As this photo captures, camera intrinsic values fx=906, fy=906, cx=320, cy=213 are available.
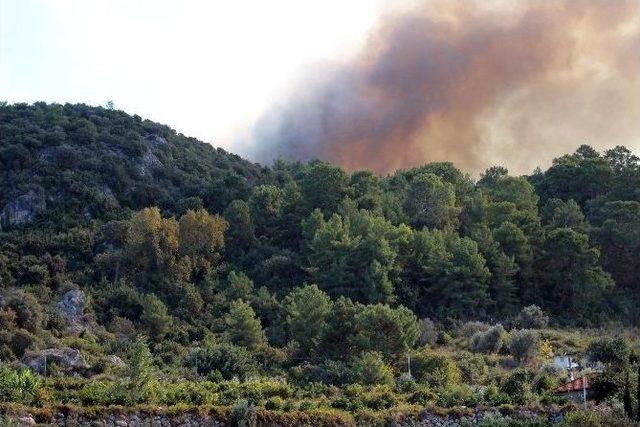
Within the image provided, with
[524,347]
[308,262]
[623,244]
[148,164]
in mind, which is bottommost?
[524,347]

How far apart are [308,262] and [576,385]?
90.1 feet

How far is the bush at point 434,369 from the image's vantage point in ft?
118

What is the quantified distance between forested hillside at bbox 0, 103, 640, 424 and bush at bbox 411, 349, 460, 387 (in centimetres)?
24

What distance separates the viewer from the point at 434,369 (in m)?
37.5

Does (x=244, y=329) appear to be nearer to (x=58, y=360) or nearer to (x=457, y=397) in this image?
(x=58, y=360)

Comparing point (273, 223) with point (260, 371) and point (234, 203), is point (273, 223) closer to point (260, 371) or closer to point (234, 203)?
point (234, 203)

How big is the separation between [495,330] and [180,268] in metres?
21.8

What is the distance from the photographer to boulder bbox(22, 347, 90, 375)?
124 feet

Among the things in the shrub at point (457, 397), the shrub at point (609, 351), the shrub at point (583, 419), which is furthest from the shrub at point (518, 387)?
the shrub at point (609, 351)

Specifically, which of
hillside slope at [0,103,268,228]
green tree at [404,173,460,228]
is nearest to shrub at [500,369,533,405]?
green tree at [404,173,460,228]

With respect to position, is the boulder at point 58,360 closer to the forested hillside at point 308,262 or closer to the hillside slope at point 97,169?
the forested hillside at point 308,262

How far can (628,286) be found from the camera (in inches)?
2223

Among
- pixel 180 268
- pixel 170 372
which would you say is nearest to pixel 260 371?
pixel 170 372

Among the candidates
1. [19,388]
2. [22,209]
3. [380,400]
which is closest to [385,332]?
[380,400]
